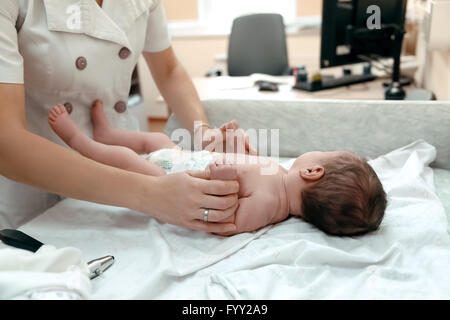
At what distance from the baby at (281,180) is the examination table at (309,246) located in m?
0.04

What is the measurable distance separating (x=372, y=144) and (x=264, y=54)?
1805 mm

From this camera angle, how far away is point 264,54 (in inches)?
118

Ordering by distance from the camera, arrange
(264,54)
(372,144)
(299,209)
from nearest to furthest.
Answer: (299,209) → (372,144) → (264,54)

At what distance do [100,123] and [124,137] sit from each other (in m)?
0.12

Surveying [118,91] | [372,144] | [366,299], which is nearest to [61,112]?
[118,91]

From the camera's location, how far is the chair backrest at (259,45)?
2.95m

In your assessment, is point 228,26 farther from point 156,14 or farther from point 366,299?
point 366,299

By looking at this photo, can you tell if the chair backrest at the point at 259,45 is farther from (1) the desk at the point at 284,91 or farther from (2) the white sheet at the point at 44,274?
(2) the white sheet at the point at 44,274

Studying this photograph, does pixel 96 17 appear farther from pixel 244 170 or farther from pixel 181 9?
pixel 181 9

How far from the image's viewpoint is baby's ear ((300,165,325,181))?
40.3 inches

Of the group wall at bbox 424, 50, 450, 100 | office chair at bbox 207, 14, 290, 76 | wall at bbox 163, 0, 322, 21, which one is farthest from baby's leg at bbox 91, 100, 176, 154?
wall at bbox 163, 0, 322, 21

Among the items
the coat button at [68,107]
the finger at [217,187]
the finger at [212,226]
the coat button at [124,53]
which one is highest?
the coat button at [124,53]

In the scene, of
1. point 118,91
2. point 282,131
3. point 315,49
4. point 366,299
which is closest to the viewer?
point 366,299

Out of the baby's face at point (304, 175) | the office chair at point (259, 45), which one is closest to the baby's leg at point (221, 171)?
the baby's face at point (304, 175)
